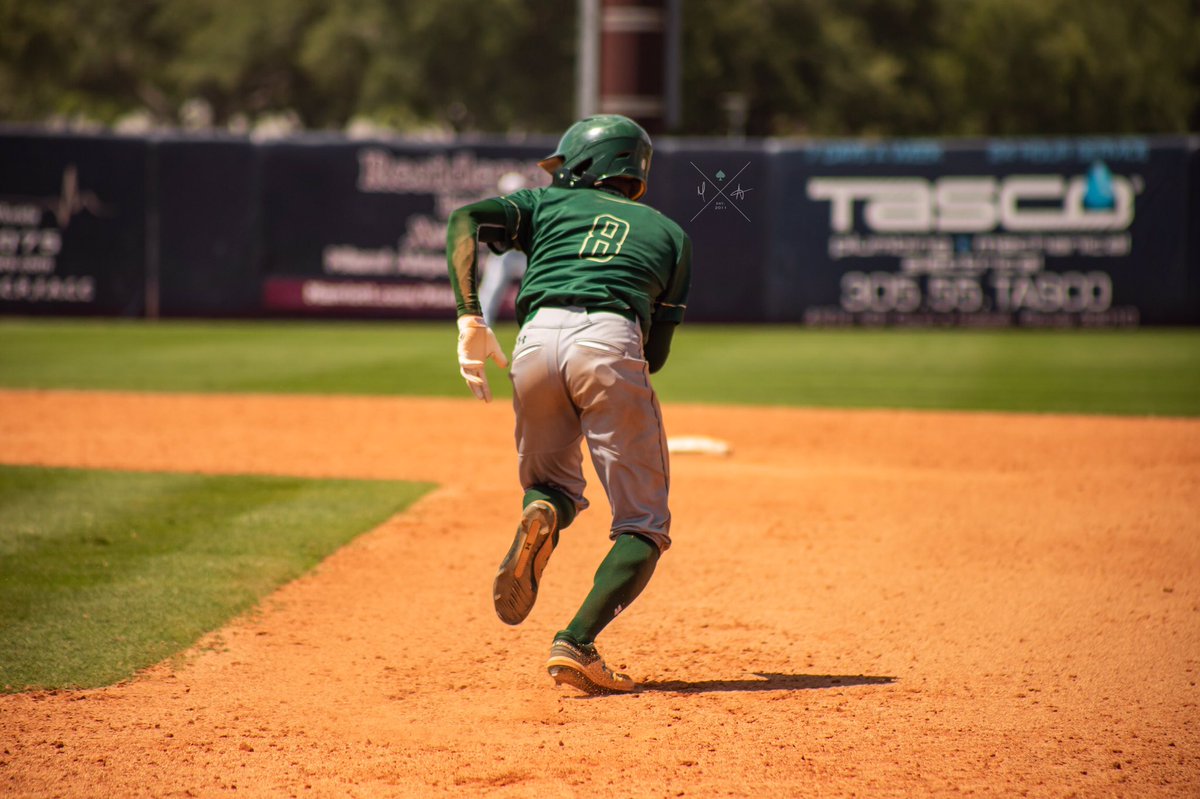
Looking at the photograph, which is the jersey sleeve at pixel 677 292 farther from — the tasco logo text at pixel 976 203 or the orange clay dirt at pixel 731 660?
the tasco logo text at pixel 976 203

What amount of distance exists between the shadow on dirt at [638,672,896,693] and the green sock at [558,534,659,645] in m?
0.29

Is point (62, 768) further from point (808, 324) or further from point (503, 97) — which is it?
point (503, 97)

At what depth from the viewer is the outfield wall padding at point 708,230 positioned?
18359 millimetres

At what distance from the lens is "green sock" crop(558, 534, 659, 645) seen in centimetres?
400

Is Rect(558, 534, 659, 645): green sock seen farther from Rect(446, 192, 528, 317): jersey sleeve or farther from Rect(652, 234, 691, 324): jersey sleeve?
Rect(446, 192, 528, 317): jersey sleeve

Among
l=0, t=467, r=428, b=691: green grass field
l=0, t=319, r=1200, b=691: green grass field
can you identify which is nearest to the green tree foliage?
l=0, t=319, r=1200, b=691: green grass field

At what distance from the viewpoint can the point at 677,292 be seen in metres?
4.12

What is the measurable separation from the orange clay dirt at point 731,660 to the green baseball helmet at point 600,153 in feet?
5.18

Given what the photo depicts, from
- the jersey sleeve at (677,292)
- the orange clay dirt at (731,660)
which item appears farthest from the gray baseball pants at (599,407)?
the orange clay dirt at (731,660)

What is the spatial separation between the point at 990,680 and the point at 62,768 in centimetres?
271

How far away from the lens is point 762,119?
143 ft

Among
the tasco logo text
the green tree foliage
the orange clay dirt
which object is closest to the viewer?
the orange clay dirt

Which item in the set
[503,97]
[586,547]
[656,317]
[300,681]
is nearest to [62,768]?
[300,681]

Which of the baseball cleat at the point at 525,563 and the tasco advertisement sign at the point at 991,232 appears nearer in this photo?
the baseball cleat at the point at 525,563
